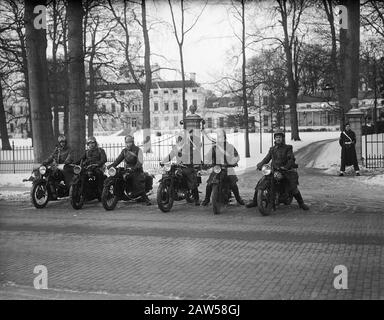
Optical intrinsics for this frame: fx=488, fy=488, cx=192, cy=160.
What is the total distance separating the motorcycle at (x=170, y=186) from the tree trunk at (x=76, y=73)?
543cm

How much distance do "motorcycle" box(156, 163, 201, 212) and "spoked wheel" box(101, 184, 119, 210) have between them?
4.08ft

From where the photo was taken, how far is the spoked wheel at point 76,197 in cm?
1107

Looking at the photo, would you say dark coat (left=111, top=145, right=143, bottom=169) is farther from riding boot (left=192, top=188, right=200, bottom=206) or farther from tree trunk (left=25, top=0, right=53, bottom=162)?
tree trunk (left=25, top=0, right=53, bottom=162)

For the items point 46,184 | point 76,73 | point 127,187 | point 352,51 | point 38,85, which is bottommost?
point 127,187

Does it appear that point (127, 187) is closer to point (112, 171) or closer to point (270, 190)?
point (112, 171)

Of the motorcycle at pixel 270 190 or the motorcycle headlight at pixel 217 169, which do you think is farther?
the motorcycle headlight at pixel 217 169

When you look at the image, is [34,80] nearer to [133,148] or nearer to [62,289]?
[133,148]

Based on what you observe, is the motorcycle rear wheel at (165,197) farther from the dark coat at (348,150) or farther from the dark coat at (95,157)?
the dark coat at (348,150)

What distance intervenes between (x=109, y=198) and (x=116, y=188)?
300 mm

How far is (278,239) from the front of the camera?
7.61 metres

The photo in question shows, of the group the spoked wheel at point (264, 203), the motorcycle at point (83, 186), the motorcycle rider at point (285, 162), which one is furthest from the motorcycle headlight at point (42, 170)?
the spoked wheel at point (264, 203)

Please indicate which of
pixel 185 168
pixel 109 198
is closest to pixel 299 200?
pixel 185 168

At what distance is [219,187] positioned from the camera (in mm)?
10125
